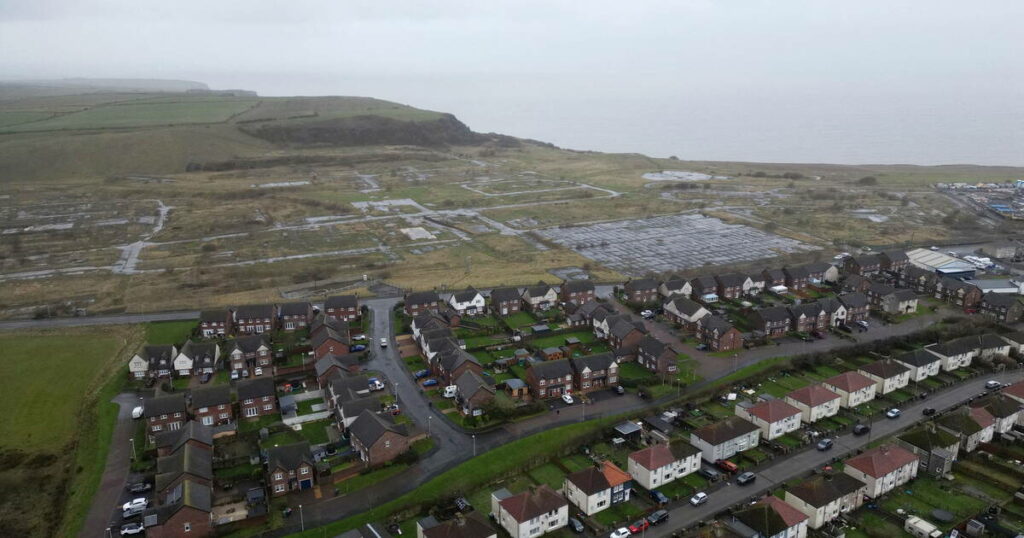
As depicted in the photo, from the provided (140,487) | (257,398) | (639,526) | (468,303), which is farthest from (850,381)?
(140,487)

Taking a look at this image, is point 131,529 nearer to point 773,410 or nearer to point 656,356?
point 656,356

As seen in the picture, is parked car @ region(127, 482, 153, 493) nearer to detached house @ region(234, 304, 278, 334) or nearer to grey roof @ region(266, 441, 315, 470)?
grey roof @ region(266, 441, 315, 470)

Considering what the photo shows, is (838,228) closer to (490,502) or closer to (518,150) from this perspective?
(490,502)

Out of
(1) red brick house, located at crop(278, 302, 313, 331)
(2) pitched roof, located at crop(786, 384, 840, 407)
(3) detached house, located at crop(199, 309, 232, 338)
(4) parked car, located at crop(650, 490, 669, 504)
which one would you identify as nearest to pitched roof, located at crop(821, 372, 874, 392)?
(2) pitched roof, located at crop(786, 384, 840, 407)

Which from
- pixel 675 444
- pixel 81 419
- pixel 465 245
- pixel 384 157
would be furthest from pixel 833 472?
pixel 384 157

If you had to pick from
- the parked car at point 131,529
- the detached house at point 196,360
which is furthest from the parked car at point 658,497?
the detached house at point 196,360
